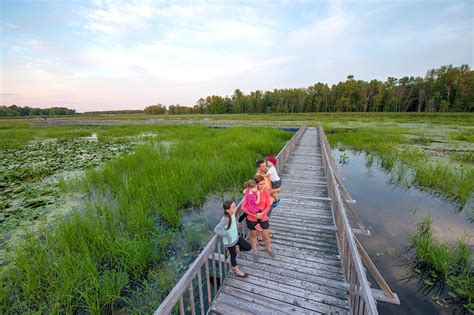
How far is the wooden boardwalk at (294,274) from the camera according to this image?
2756mm

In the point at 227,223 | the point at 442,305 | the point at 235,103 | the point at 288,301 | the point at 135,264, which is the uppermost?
the point at 235,103

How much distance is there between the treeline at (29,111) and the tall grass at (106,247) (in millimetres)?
125194

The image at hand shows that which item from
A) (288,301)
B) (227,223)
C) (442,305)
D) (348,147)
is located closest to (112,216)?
(227,223)

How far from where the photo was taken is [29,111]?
315 ft

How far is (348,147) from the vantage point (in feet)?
53.2

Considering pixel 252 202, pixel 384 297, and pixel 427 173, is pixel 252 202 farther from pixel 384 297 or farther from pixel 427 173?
pixel 427 173

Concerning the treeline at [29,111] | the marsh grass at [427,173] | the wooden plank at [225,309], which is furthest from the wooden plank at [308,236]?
the treeline at [29,111]

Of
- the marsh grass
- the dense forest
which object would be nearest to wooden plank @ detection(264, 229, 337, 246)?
the marsh grass

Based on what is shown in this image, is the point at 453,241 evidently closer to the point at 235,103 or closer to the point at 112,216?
the point at 112,216

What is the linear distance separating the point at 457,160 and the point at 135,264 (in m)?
16.6

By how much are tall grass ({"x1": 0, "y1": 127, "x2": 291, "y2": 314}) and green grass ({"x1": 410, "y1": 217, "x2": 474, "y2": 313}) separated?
5494 mm

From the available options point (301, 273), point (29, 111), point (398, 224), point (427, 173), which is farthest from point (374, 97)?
point (29, 111)

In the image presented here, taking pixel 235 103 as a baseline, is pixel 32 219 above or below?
below

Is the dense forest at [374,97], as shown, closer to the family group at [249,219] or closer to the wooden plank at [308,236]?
the wooden plank at [308,236]
